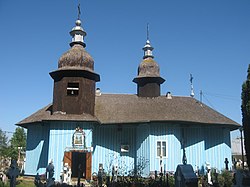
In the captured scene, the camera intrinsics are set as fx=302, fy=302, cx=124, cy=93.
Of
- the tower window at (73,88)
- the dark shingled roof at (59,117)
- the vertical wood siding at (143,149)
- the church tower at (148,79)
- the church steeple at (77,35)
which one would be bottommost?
the vertical wood siding at (143,149)

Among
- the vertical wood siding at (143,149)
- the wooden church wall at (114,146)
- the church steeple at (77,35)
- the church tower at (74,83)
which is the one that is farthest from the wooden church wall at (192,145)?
the church steeple at (77,35)

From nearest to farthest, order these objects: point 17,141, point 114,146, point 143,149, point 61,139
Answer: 1. point 61,139
2. point 143,149
3. point 114,146
4. point 17,141

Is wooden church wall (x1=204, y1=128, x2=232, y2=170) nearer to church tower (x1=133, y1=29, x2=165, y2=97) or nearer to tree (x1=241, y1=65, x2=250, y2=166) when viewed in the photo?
church tower (x1=133, y1=29, x2=165, y2=97)

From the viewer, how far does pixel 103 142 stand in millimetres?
24938

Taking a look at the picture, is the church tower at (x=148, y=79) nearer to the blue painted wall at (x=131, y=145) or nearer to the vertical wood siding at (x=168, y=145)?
the blue painted wall at (x=131, y=145)

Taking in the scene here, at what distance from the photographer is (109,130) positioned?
83.1ft

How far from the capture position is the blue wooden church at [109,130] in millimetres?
22922

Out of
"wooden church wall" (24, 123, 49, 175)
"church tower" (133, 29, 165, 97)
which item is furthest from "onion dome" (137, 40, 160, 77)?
"wooden church wall" (24, 123, 49, 175)

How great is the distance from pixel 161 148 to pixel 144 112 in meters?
3.33

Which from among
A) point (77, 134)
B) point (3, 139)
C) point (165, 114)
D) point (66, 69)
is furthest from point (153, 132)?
point (3, 139)

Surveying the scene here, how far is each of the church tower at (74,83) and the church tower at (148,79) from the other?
5368 mm

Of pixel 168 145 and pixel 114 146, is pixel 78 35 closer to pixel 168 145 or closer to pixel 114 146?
pixel 114 146

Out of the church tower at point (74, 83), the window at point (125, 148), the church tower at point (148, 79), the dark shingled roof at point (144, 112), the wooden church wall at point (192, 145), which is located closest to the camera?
the wooden church wall at point (192, 145)

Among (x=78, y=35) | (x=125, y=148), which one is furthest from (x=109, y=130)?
(x=78, y=35)
